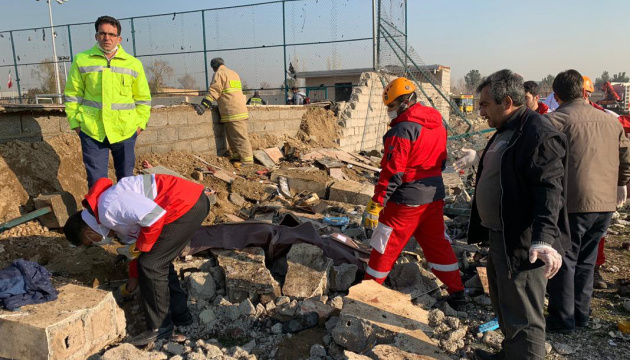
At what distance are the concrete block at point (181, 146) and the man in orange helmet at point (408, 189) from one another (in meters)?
4.51

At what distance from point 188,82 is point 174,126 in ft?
20.9

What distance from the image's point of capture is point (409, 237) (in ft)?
11.9

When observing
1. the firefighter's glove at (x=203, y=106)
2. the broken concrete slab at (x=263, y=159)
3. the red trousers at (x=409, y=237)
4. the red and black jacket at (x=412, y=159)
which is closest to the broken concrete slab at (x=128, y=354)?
the red trousers at (x=409, y=237)

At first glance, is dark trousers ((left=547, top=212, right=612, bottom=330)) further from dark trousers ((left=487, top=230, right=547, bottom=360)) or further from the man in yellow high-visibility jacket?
the man in yellow high-visibility jacket

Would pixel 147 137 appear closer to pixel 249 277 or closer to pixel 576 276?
pixel 249 277

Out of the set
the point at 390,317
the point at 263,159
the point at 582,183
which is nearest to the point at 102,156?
the point at 390,317

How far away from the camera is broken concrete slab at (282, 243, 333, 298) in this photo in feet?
12.2

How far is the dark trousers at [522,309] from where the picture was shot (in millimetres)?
2391

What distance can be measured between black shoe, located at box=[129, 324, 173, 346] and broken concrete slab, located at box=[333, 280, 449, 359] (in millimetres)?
1242

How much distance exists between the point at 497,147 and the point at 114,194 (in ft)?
7.66

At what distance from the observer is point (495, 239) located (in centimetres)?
257

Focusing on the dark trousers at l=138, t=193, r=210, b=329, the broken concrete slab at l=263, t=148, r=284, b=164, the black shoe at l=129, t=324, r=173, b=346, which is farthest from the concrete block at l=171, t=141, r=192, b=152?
the black shoe at l=129, t=324, r=173, b=346

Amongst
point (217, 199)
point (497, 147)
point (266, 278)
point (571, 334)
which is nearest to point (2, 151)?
point (217, 199)

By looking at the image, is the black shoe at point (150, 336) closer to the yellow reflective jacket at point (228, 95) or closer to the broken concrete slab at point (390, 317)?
the broken concrete slab at point (390, 317)
